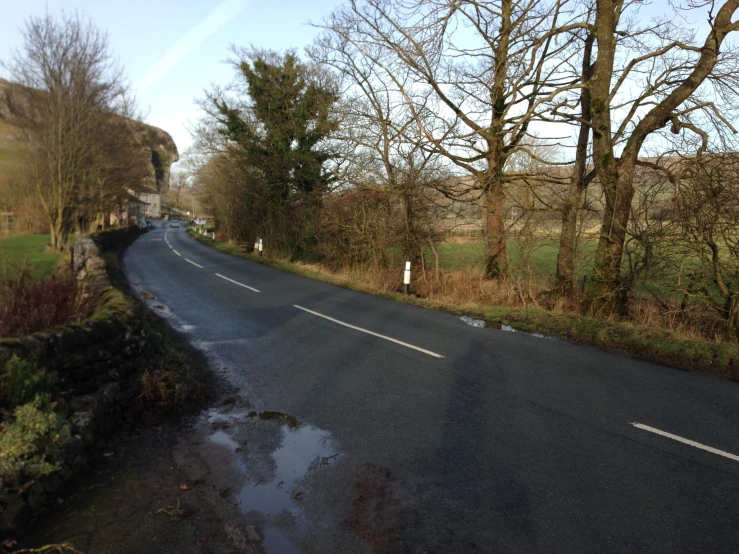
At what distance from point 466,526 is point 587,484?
120cm

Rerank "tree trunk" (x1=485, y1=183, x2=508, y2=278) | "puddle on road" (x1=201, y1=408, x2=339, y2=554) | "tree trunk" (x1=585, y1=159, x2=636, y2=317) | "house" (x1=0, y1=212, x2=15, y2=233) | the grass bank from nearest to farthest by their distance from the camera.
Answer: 1. "puddle on road" (x1=201, y1=408, x2=339, y2=554)
2. the grass bank
3. "tree trunk" (x1=585, y1=159, x2=636, y2=317)
4. "tree trunk" (x1=485, y1=183, x2=508, y2=278)
5. "house" (x1=0, y1=212, x2=15, y2=233)

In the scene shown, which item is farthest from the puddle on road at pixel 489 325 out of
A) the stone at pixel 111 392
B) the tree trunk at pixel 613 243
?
the stone at pixel 111 392

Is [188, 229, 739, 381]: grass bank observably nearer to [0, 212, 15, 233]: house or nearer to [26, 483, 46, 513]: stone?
[26, 483, 46, 513]: stone

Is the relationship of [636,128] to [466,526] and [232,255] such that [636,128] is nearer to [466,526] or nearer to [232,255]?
[466,526]

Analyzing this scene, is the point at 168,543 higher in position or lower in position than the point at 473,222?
lower

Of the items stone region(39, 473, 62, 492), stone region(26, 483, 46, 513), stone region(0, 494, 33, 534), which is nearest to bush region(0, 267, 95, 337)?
stone region(39, 473, 62, 492)

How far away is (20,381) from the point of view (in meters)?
4.64

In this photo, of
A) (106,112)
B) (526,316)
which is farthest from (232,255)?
(526,316)

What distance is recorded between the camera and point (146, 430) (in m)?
5.59

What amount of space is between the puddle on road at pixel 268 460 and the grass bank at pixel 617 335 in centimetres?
583

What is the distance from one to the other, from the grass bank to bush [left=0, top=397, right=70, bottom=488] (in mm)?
8027

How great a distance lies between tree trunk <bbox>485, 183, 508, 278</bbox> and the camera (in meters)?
14.9

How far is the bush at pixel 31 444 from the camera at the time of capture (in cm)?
375

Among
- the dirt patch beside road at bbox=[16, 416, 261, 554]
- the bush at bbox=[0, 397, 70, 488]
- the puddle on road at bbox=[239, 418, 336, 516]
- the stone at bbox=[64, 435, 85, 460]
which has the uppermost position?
the bush at bbox=[0, 397, 70, 488]
